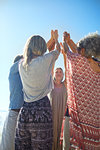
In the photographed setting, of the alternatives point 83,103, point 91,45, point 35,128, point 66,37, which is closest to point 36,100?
point 35,128

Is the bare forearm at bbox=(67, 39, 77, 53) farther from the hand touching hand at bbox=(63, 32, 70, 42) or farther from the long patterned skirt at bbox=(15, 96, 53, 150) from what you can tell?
the long patterned skirt at bbox=(15, 96, 53, 150)

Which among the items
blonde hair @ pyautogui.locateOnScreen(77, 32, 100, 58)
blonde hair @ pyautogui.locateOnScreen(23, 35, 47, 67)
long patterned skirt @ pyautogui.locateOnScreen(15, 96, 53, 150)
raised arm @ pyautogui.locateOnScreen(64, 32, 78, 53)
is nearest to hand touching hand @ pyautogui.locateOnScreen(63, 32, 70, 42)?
raised arm @ pyautogui.locateOnScreen(64, 32, 78, 53)

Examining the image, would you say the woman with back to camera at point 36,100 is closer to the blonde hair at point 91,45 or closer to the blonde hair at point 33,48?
the blonde hair at point 33,48

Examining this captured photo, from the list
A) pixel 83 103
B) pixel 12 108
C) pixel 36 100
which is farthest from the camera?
pixel 12 108

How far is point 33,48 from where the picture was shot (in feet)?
6.80

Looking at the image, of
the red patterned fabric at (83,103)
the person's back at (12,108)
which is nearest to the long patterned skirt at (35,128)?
the red patterned fabric at (83,103)

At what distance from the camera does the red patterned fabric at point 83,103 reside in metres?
2.04

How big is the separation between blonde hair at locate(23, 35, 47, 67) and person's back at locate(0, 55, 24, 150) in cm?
45

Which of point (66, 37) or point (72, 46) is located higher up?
point (66, 37)

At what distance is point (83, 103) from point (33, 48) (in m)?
0.96

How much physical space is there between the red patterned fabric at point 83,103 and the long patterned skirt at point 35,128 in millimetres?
376

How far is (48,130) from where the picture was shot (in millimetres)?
1862

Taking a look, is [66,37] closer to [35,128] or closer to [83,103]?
[83,103]

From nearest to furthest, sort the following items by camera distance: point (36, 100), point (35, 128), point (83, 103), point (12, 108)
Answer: point (35, 128), point (36, 100), point (83, 103), point (12, 108)
